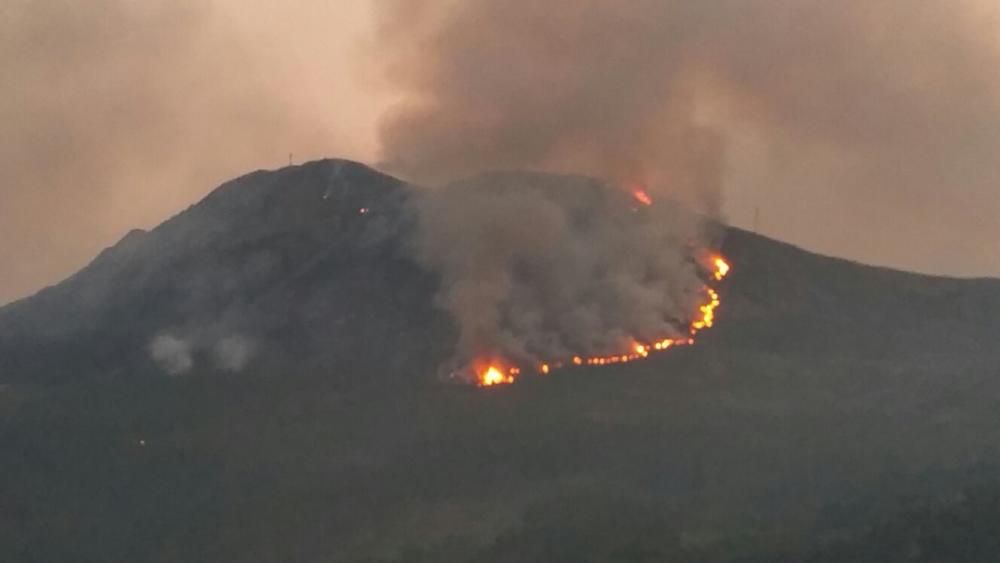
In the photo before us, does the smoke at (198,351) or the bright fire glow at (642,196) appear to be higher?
the bright fire glow at (642,196)

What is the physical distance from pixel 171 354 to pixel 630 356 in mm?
40024

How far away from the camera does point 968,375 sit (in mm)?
136375

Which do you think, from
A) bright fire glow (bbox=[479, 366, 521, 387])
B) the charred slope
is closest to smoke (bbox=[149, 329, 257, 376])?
the charred slope

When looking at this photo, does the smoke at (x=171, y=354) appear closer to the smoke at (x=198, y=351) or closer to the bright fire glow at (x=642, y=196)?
the smoke at (x=198, y=351)

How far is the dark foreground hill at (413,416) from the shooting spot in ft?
356

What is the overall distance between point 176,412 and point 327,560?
36.6 metres

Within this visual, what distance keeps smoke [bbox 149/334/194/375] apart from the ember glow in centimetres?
2762

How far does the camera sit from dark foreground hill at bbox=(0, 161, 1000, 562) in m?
108

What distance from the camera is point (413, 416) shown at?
130875 mm

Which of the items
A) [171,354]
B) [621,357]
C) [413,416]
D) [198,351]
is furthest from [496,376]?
[171,354]

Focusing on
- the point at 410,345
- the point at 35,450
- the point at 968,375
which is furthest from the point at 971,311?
the point at 35,450

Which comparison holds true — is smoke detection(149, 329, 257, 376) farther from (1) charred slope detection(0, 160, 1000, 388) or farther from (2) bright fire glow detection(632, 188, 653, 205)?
(2) bright fire glow detection(632, 188, 653, 205)

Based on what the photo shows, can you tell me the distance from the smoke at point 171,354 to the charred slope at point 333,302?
80 centimetres

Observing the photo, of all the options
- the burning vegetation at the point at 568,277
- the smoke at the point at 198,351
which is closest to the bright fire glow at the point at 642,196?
the burning vegetation at the point at 568,277
